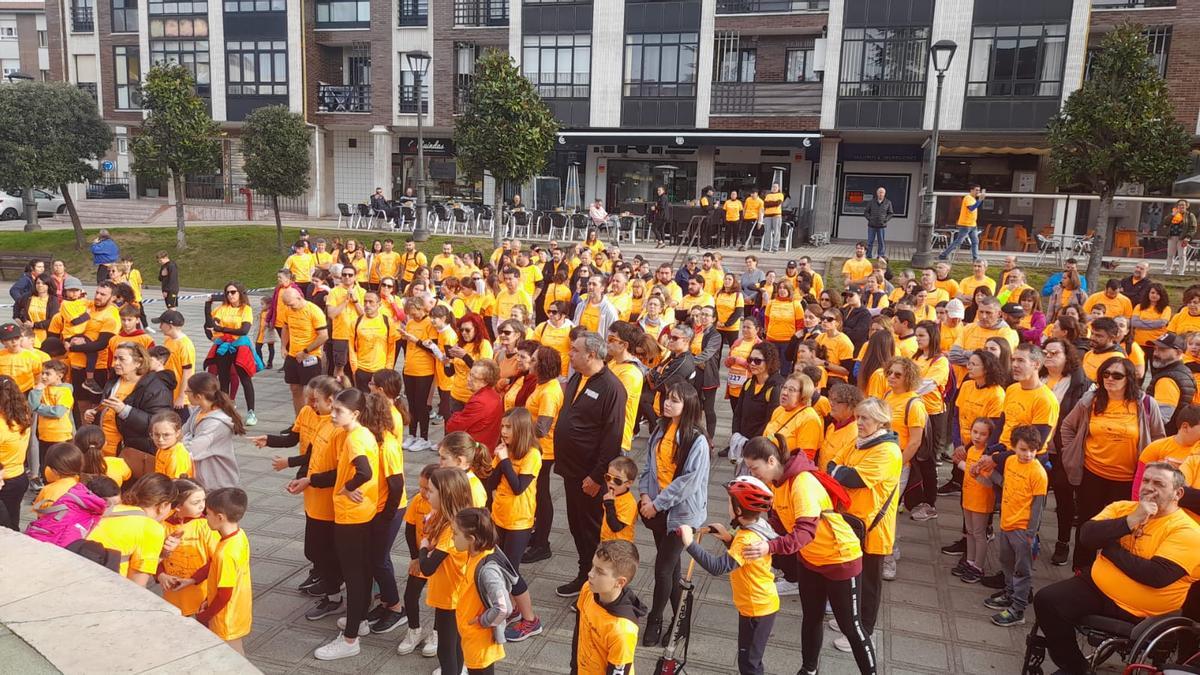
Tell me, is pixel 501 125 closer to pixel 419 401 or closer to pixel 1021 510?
pixel 419 401

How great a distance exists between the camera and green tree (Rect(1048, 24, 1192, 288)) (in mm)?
17609

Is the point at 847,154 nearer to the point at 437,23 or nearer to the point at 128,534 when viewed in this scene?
the point at 437,23

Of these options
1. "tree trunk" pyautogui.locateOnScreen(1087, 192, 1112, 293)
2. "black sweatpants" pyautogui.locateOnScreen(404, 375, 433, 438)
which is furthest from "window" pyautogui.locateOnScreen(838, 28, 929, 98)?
"black sweatpants" pyautogui.locateOnScreen(404, 375, 433, 438)

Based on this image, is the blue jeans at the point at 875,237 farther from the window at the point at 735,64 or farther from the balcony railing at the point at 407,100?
the balcony railing at the point at 407,100

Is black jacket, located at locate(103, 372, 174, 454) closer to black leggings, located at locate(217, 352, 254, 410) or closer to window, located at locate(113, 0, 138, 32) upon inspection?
black leggings, located at locate(217, 352, 254, 410)

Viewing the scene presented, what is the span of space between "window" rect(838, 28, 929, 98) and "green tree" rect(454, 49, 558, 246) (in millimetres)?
10216

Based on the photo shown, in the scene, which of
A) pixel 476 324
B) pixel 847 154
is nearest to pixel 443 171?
pixel 847 154

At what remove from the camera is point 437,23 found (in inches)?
1262

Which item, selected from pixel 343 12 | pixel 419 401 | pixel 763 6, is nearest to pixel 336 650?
pixel 419 401

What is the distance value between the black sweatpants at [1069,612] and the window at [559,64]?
26.3m

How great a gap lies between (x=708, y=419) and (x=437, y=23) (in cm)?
2752

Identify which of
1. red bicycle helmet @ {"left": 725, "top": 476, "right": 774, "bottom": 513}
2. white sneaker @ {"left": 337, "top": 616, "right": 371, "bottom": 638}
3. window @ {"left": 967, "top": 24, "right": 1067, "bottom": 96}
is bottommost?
white sneaker @ {"left": 337, "top": 616, "right": 371, "bottom": 638}

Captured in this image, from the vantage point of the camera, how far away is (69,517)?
4.70m

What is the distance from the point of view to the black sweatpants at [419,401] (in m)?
9.12
